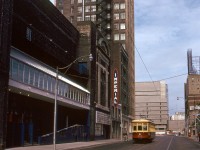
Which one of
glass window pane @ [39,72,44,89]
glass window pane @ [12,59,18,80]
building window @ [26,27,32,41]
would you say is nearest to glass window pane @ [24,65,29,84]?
glass window pane @ [12,59,18,80]

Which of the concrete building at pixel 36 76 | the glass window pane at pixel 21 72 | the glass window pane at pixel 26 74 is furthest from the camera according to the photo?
the glass window pane at pixel 26 74

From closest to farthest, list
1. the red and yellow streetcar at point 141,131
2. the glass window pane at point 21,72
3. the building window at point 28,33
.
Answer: the glass window pane at point 21,72, the building window at point 28,33, the red and yellow streetcar at point 141,131

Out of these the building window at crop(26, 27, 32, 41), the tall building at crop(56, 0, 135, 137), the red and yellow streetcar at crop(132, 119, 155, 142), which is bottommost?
the red and yellow streetcar at crop(132, 119, 155, 142)

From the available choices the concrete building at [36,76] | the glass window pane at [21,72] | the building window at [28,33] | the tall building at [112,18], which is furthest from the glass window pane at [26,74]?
the tall building at [112,18]

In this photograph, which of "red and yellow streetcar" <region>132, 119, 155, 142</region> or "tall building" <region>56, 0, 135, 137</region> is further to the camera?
"tall building" <region>56, 0, 135, 137</region>

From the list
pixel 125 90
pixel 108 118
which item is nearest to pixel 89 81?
pixel 108 118

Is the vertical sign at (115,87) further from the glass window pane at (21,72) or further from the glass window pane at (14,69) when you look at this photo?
the glass window pane at (14,69)

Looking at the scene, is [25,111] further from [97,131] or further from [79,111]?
[97,131]

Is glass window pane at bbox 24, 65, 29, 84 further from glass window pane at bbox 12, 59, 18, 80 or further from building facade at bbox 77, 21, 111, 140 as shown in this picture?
building facade at bbox 77, 21, 111, 140

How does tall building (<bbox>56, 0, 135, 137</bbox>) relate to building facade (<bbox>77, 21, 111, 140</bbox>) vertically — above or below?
above

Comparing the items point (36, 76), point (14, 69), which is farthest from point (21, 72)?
point (36, 76)

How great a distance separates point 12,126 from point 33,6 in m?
13.8

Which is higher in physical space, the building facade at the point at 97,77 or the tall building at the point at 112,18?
the tall building at the point at 112,18

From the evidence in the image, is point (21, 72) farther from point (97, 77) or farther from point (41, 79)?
point (97, 77)
